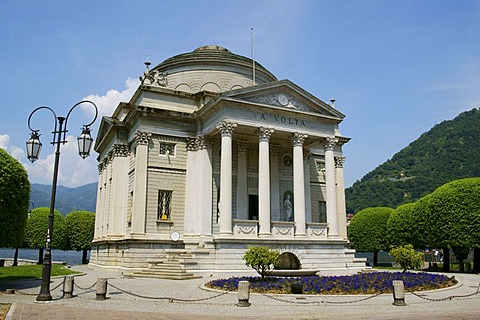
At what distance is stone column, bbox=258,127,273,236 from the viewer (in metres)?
27.0

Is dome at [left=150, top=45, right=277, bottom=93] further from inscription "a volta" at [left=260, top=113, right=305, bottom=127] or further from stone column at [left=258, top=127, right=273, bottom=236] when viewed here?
stone column at [left=258, top=127, right=273, bottom=236]

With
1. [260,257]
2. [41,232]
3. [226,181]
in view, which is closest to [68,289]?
[260,257]

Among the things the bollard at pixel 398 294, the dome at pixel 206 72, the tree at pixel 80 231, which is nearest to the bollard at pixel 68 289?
the bollard at pixel 398 294

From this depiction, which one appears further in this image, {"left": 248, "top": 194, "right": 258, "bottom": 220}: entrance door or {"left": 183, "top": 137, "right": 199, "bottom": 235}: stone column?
{"left": 248, "top": 194, "right": 258, "bottom": 220}: entrance door

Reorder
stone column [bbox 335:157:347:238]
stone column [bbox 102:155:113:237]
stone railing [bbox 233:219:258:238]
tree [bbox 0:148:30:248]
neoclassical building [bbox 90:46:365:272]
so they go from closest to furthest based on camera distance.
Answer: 1. tree [bbox 0:148:30:248]
2. stone railing [bbox 233:219:258:238]
3. neoclassical building [bbox 90:46:365:272]
4. stone column [bbox 102:155:113:237]
5. stone column [bbox 335:157:347:238]

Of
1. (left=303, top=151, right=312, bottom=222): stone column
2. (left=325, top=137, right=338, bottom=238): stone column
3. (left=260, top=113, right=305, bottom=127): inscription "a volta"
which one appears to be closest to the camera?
(left=260, top=113, right=305, bottom=127): inscription "a volta"

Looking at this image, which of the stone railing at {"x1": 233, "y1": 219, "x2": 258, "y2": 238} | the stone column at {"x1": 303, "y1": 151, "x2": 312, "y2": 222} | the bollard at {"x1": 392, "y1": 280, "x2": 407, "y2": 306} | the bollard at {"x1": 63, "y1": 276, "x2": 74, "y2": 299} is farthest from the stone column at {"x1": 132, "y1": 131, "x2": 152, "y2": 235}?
the bollard at {"x1": 392, "y1": 280, "x2": 407, "y2": 306}

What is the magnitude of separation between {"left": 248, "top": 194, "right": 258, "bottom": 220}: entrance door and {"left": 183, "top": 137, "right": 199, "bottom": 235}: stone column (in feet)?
13.9

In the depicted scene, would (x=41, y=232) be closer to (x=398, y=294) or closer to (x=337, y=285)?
(x=337, y=285)

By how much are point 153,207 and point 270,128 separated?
9672mm

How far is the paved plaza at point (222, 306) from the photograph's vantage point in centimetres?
1288

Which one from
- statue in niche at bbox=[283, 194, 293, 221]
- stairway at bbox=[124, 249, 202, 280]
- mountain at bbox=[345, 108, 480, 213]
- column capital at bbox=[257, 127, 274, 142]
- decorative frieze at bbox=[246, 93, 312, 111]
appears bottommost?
stairway at bbox=[124, 249, 202, 280]

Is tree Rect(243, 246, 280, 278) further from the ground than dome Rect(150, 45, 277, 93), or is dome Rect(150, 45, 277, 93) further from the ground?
dome Rect(150, 45, 277, 93)

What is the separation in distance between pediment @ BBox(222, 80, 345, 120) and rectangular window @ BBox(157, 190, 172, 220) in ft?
27.4
